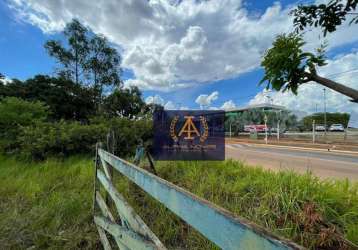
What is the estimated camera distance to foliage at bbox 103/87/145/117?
17928 millimetres

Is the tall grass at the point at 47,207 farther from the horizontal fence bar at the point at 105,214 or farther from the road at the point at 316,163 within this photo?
the road at the point at 316,163

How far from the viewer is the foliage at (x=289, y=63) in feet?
5.40

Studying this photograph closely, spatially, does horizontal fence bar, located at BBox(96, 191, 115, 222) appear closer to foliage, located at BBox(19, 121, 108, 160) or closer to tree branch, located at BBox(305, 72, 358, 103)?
tree branch, located at BBox(305, 72, 358, 103)

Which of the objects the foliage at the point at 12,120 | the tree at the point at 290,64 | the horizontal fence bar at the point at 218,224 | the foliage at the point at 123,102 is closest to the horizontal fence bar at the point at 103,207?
the horizontal fence bar at the point at 218,224

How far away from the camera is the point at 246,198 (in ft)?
9.36

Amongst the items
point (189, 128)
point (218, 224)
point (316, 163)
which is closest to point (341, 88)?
point (218, 224)

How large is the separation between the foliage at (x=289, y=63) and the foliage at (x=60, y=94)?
17818 millimetres

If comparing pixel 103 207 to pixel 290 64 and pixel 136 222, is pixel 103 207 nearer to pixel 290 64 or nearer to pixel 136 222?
pixel 136 222

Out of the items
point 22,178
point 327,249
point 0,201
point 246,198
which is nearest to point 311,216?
point 327,249

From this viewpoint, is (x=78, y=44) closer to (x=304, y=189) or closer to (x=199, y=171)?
(x=199, y=171)

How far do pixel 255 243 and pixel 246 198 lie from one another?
97.3 inches

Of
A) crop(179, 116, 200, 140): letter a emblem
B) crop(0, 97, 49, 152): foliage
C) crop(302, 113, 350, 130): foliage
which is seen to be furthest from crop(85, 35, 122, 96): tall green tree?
crop(302, 113, 350, 130): foliage

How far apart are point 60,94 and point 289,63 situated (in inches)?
784

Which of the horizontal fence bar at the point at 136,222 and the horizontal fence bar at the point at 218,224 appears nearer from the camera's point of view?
the horizontal fence bar at the point at 218,224
